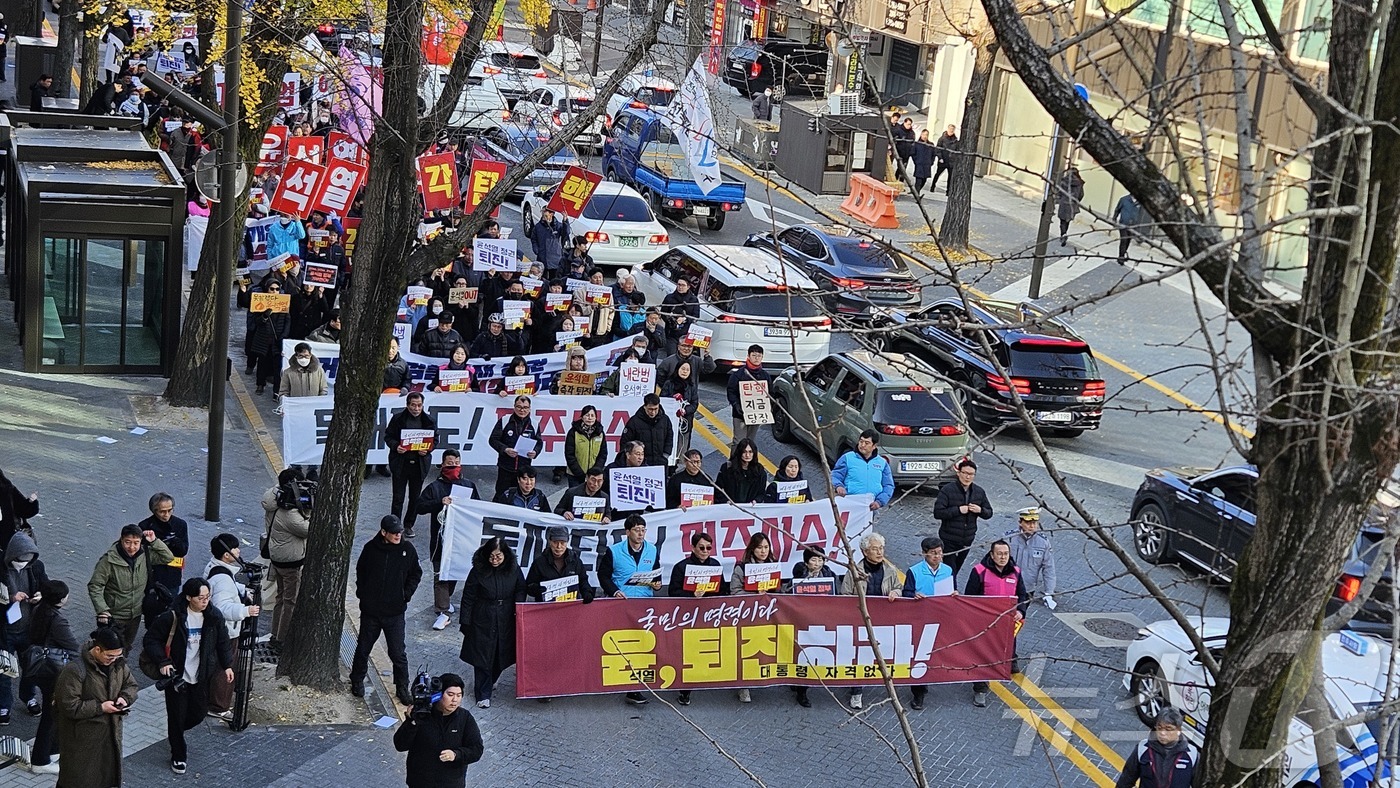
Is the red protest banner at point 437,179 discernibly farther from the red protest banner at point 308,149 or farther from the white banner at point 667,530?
the white banner at point 667,530

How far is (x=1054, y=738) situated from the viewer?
537 inches

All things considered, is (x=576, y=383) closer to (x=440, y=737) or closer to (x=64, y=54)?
(x=440, y=737)

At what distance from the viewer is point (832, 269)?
26.1m

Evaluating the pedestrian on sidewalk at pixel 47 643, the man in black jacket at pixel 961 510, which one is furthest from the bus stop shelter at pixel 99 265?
the man in black jacket at pixel 961 510

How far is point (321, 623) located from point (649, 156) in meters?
21.5

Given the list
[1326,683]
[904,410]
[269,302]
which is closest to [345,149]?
[269,302]

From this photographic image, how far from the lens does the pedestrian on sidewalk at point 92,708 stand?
413 inches

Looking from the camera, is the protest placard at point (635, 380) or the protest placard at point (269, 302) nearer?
the protest placard at point (635, 380)

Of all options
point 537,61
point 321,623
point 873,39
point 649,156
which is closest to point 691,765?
point 321,623

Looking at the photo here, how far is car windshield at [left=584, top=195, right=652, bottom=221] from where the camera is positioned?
2862 cm

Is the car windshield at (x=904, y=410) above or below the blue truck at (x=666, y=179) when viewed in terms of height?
below

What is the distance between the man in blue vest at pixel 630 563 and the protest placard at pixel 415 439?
338 centimetres

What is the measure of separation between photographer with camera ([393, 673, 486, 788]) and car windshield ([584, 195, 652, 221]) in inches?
720

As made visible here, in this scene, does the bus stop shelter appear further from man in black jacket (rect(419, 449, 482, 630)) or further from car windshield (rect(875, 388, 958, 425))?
car windshield (rect(875, 388, 958, 425))
